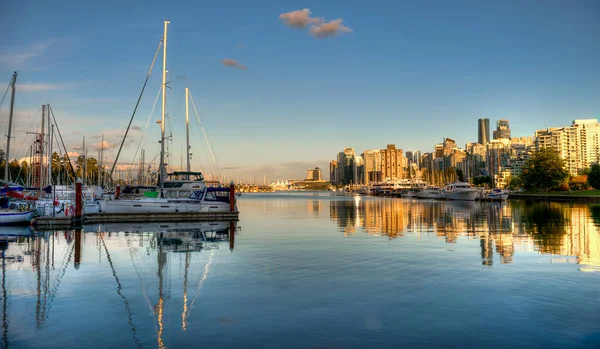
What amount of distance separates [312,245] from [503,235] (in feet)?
51.4

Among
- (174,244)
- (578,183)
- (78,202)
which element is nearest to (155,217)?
(78,202)

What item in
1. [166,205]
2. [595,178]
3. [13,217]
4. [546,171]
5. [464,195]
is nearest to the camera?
[13,217]

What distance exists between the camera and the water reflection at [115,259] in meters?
14.0

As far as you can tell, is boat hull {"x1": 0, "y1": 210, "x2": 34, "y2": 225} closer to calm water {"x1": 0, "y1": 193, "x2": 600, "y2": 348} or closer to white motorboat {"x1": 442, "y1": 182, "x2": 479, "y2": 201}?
calm water {"x1": 0, "y1": 193, "x2": 600, "y2": 348}

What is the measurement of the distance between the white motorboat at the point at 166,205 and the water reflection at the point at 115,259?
819cm

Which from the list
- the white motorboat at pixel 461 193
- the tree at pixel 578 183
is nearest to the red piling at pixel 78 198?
the white motorboat at pixel 461 193

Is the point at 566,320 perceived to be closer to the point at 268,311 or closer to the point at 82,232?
the point at 268,311

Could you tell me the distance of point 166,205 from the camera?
165ft

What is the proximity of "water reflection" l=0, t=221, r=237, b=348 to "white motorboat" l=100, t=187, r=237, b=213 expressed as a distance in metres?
8.19

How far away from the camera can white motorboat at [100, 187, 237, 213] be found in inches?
1929

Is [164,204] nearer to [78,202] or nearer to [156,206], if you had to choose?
[156,206]

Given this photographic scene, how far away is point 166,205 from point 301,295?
37.8m

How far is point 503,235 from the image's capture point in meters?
34.4

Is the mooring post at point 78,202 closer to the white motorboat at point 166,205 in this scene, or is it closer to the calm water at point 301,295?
the white motorboat at point 166,205
